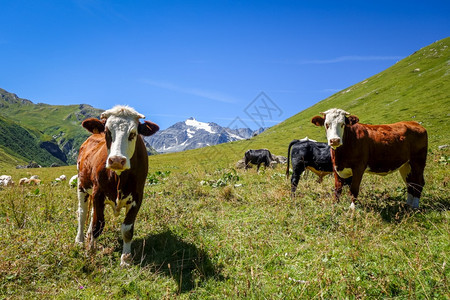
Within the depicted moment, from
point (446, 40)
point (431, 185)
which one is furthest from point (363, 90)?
point (431, 185)

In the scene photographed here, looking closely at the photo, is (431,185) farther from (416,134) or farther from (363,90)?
(363,90)

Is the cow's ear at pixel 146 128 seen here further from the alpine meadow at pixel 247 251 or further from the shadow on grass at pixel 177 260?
the alpine meadow at pixel 247 251

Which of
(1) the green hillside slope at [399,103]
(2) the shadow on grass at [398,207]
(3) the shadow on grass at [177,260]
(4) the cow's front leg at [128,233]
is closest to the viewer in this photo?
(3) the shadow on grass at [177,260]

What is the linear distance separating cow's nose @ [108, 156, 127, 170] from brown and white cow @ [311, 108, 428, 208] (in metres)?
5.17

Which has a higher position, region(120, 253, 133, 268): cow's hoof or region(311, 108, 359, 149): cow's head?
region(311, 108, 359, 149): cow's head

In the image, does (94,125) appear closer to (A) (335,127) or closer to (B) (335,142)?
(B) (335,142)

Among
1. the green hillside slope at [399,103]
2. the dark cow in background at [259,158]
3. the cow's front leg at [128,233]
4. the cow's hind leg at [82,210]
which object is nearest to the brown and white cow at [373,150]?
the cow's front leg at [128,233]

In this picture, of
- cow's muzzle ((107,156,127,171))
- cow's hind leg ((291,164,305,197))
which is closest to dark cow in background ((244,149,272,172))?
cow's hind leg ((291,164,305,197))

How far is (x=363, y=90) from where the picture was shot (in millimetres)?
76625

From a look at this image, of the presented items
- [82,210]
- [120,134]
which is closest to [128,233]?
[82,210]

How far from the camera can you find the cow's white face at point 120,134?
4.61 metres

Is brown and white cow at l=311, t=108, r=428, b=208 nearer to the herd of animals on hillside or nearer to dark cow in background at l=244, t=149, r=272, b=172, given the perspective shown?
the herd of animals on hillside

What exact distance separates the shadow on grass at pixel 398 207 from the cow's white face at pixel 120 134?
18.0 feet

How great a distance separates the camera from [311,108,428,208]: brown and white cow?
24.1 ft
